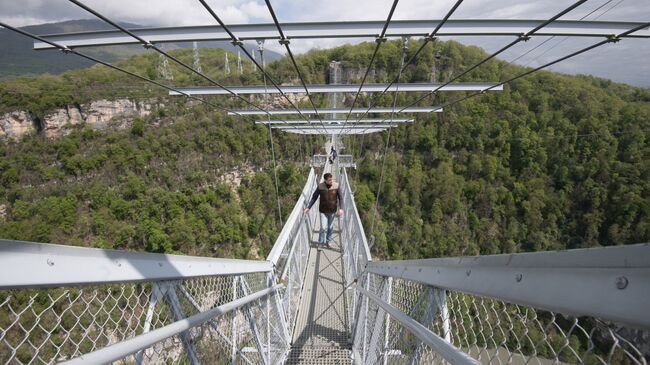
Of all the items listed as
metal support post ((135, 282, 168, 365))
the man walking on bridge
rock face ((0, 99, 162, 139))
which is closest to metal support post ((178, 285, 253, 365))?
metal support post ((135, 282, 168, 365))

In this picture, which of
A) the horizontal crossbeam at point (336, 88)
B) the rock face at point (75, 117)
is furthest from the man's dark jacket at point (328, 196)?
the rock face at point (75, 117)

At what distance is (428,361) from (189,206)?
3116 cm

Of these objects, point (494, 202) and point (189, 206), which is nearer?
point (189, 206)

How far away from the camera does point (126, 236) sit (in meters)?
24.6

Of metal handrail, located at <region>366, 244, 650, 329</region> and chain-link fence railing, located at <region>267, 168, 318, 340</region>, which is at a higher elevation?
metal handrail, located at <region>366, 244, 650, 329</region>

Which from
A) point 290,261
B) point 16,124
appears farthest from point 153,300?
point 16,124

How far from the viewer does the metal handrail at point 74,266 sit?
0.69m

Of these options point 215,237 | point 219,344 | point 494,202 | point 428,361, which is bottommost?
point 215,237

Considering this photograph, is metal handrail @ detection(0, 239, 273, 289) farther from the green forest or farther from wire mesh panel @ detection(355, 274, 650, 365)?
the green forest

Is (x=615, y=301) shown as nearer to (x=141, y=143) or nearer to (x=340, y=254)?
(x=340, y=254)

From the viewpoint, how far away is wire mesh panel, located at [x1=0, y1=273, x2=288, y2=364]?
92cm

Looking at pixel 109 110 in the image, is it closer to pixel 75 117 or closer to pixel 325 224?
pixel 75 117

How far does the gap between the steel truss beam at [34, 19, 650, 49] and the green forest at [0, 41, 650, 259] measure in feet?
75.3

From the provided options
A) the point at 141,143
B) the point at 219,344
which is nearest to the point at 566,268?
the point at 219,344
